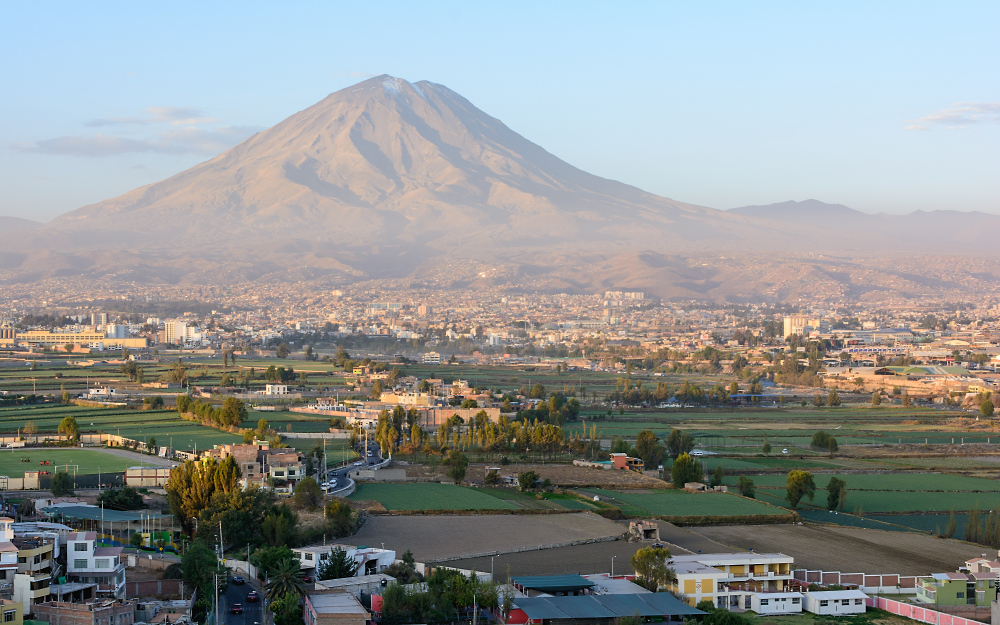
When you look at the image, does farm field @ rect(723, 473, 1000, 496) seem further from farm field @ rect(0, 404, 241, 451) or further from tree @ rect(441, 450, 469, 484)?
farm field @ rect(0, 404, 241, 451)

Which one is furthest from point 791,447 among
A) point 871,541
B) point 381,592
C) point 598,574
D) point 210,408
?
point 381,592

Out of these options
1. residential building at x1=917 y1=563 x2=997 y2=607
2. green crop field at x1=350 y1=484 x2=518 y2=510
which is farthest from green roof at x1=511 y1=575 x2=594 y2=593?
green crop field at x1=350 y1=484 x2=518 y2=510

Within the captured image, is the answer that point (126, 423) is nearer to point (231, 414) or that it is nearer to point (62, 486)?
point (231, 414)

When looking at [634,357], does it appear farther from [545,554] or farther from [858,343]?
[545,554]

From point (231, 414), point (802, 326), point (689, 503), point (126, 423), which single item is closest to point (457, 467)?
point (689, 503)

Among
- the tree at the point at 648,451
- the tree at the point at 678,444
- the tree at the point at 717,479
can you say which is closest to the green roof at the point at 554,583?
the tree at the point at 717,479
